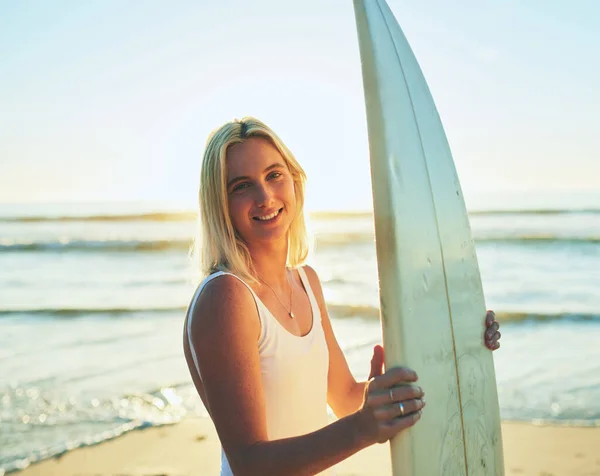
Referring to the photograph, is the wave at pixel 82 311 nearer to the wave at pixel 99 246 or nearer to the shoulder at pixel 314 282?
the shoulder at pixel 314 282

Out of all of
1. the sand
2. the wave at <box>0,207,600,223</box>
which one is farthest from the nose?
the wave at <box>0,207,600,223</box>

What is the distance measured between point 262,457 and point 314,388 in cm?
38

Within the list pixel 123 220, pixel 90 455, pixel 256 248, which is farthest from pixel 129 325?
pixel 123 220

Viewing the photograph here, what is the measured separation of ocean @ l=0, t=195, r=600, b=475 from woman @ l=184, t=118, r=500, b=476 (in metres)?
0.25

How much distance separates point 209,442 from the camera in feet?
13.9

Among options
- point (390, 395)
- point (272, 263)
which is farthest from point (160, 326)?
point (390, 395)

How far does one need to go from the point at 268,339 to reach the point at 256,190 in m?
0.40

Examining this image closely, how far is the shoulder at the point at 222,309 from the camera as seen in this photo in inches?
58.0

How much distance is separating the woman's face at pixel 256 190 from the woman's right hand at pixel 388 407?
58cm

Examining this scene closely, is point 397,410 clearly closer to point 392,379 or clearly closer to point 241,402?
point 392,379

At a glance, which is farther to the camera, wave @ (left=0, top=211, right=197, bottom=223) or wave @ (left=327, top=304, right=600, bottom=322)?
wave @ (left=0, top=211, right=197, bottom=223)

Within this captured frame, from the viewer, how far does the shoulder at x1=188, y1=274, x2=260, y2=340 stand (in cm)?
147

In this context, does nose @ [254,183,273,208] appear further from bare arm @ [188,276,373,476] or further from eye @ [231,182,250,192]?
bare arm @ [188,276,373,476]

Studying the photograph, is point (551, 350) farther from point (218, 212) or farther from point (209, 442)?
point (218, 212)
